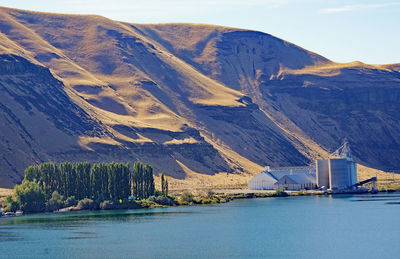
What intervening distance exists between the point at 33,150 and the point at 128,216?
81.4 m

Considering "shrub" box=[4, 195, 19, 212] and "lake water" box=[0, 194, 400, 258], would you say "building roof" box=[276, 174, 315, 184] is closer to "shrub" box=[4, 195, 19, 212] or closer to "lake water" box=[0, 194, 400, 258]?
"lake water" box=[0, 194, 400, 258]

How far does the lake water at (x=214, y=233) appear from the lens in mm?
77188

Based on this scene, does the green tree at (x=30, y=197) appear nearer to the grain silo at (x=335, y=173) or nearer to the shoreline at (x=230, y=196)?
the shoreline at (x=230, y=196)

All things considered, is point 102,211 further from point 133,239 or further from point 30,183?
point 133,239

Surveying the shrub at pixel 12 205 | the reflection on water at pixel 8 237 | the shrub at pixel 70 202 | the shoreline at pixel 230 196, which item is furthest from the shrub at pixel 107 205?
the reflection on water at pixel 8 237

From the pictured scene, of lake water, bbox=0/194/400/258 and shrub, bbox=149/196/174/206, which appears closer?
lake water, bbox=0/194/400/258

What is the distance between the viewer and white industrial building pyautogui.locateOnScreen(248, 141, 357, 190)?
170750 millimetres

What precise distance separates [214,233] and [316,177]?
8714 centimetres

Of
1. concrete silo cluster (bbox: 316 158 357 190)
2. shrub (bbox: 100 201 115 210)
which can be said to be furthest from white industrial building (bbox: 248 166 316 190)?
shrub (bbox: 100 201 115 210)

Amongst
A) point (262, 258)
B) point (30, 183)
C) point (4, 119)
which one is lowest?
point (262, 258)

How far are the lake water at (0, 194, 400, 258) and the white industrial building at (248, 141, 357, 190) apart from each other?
128ft

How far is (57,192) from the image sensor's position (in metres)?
129

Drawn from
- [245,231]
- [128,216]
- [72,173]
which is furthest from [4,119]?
[245,231]

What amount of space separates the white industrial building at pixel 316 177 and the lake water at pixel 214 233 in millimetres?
38994
